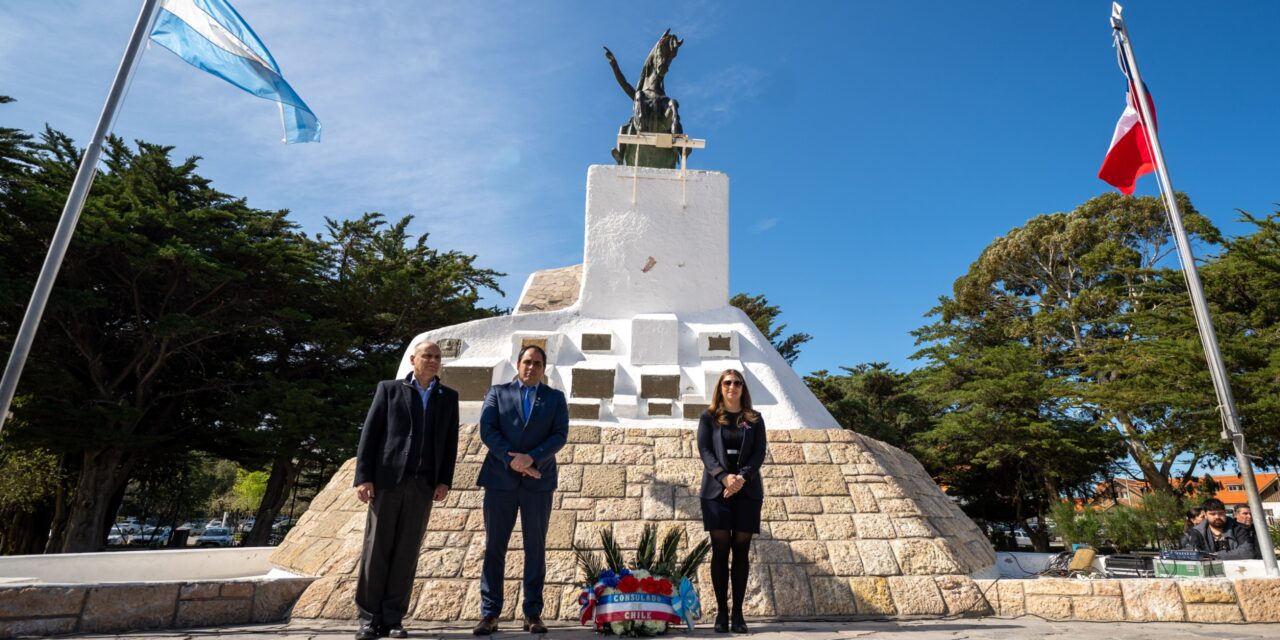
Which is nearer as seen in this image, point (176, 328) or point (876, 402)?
point (176, 328)

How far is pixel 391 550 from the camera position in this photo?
3.55 m

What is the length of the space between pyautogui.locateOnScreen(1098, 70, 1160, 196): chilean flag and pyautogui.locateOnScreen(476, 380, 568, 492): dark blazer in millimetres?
6071

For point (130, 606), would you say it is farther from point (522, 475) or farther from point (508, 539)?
point (522, 475)

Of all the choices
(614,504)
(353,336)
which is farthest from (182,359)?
(614,504)

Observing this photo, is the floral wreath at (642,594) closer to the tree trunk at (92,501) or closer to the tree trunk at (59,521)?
the tree trunk at (92,501)

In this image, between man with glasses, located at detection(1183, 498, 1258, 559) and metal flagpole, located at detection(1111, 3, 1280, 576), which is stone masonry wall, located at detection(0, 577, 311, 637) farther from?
man with glasses, located at detection(1183, 498, 1258, 559)

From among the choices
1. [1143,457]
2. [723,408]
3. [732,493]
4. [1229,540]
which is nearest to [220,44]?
[723,408]

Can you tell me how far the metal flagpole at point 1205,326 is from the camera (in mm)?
4966

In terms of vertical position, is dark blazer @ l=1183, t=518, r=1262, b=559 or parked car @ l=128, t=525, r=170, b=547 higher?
dark blazer @ l=1183, t=518, r=1262, b=559

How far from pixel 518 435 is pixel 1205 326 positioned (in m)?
5.45

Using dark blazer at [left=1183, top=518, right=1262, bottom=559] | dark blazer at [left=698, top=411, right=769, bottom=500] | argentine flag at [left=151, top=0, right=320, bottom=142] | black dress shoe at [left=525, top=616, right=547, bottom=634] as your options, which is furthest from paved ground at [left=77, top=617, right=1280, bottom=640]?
argentine flag at [left=151, top=0, right=320, bottom=142]

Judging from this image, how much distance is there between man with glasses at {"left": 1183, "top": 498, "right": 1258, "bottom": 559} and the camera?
5977 mm

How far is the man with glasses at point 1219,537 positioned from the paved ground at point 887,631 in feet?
8.08

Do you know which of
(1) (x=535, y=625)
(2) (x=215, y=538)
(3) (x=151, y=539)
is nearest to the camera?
(1) (x=535, y=625)
